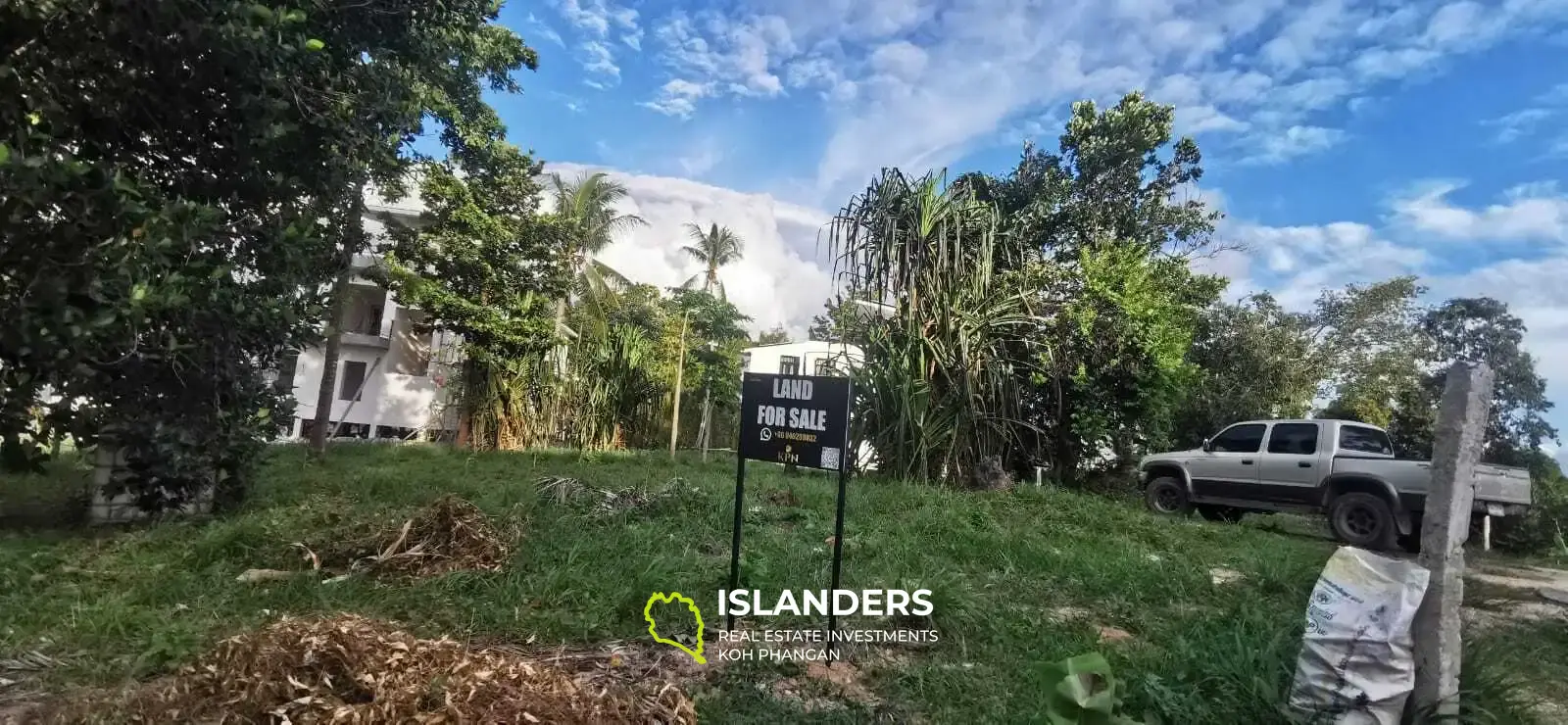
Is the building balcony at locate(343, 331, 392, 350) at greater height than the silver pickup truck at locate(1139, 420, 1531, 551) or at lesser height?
greater

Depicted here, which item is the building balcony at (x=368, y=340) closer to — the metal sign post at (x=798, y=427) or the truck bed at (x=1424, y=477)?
the metal sign post at (x=798, y=427)

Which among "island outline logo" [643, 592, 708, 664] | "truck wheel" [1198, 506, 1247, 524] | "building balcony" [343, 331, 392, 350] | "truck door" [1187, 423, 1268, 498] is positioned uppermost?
"building balcony" [343, 331, 392, 350]

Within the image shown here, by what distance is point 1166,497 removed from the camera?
9641mm

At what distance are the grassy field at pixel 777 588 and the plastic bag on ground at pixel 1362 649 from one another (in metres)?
0.17

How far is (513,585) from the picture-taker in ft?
11.9

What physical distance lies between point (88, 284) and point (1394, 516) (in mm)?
10402

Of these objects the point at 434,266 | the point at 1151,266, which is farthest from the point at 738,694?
the point at 434,266

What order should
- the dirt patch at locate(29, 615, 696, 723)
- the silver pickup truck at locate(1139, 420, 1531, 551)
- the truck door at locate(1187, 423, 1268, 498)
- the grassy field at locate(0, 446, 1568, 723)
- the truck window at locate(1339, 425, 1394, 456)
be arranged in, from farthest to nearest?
the truck door at locate(1187, 423, 1268, 498), the truck window at locate(1339, 425, 1394, 456), the silver pickup truck at locate(1139, 420, 1531, 551), the grassy field at locate(0, 446, 1568, 723), the dirt patch at locate(29, 615, 696, 723)

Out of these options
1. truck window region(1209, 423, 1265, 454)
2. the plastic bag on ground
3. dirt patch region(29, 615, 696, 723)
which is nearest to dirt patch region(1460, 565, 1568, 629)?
the plastic bag on ground

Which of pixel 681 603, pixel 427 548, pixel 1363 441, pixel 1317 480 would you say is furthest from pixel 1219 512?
pixel 427 548

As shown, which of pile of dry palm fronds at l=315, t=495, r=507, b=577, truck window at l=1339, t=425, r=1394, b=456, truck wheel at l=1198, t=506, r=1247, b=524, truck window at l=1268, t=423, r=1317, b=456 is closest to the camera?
pile of dry palm fronds at l=315, t=495, r=507, b=577

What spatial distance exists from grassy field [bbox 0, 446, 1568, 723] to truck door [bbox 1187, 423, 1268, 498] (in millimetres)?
2663

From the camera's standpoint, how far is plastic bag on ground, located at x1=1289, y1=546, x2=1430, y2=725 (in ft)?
7.41

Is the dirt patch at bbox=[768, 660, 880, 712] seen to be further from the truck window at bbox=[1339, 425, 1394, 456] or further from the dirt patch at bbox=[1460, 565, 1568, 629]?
the truck window at bbox=[1339, 425, 1394, 456]
